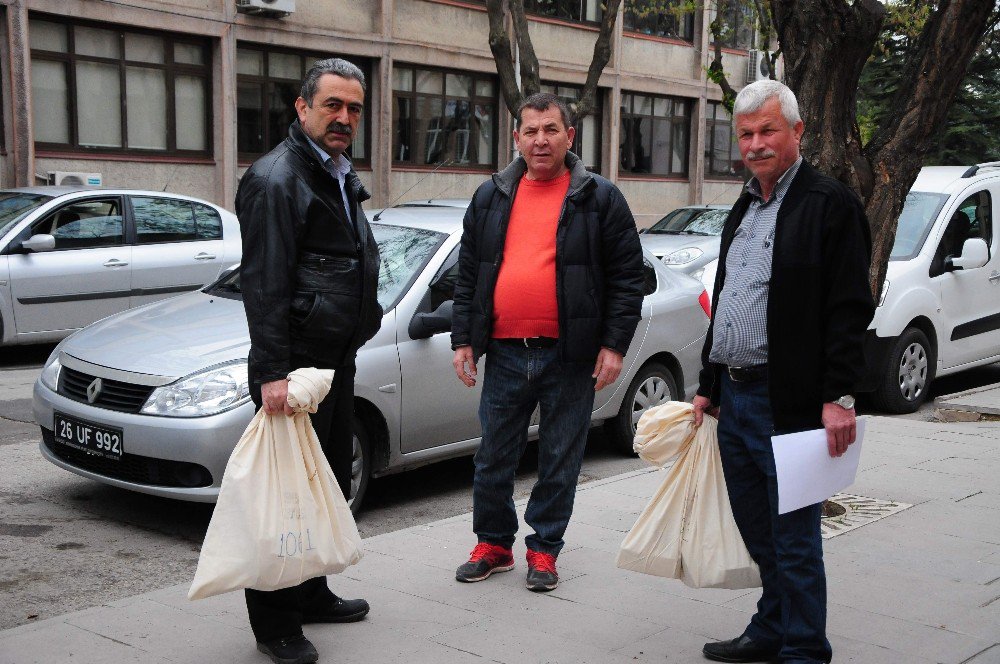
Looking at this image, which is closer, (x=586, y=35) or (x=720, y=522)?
(x=720, y=522)

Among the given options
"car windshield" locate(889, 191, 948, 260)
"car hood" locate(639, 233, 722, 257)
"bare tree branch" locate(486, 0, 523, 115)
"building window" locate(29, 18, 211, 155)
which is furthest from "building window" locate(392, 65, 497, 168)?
"car windshield" locate(889, 191, 948, 260)

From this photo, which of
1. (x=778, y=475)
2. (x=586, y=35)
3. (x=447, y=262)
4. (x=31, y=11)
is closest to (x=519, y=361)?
(x=778, y=475)

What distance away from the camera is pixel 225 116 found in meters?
20.7

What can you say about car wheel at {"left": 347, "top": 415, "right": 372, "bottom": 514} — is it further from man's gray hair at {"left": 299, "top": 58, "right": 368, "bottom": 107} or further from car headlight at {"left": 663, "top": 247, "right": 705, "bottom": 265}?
car headlight at {"left": 663, "top": 247, "right": 705, "bottom": 265}

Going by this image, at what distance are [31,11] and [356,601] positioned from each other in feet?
54.3

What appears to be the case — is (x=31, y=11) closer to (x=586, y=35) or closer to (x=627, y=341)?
(x=586, y=35)

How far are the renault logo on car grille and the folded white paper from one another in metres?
3.59

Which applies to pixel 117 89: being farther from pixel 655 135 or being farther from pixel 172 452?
pixel 655 135

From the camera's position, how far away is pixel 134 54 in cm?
1981

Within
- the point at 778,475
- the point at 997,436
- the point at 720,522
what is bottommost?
the point at 997,436

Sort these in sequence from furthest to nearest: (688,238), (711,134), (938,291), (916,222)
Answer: (711,134)
(688,238)
(916,222)
(938,291)

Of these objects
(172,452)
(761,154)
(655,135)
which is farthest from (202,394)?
(655,135)

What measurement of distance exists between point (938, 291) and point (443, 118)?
55.4 feet

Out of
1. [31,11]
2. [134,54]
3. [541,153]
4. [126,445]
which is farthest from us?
[134,54]
